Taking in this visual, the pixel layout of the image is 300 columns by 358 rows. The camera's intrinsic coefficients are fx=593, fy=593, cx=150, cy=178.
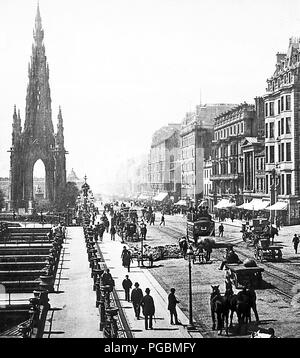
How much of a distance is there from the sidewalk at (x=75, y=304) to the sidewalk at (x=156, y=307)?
1.04 m

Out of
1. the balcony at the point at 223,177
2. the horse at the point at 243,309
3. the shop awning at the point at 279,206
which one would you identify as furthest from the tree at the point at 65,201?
the horse at the point at 243,309

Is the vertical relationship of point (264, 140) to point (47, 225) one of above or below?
above

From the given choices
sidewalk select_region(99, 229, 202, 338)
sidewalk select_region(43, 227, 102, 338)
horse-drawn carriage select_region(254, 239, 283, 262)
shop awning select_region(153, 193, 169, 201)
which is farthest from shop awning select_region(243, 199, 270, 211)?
sidewalk select_region(43, 227, 102, 338)

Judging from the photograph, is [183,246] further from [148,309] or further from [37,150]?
[37,150]

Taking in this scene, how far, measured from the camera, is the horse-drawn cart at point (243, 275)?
22.3 m

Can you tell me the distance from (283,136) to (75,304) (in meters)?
34.1

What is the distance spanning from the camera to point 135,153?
28766mm

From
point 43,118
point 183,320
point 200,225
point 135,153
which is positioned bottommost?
point 183,320

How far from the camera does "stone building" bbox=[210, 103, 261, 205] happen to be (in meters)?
33.3

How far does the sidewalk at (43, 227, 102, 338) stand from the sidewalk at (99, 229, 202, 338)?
1035 millimetres

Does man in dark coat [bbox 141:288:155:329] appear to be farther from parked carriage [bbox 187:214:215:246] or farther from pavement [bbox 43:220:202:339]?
parked carriage [bbox 187:214:215:246]
